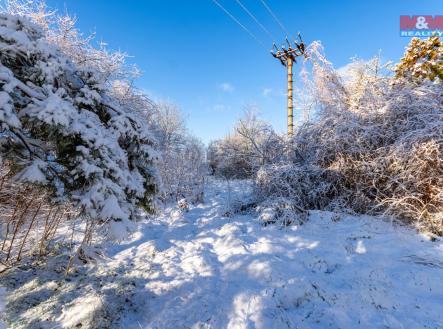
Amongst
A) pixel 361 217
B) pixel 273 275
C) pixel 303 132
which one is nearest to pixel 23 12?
pixel 303 132

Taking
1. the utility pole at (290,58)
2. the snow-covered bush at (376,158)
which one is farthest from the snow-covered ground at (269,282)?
the utility pole at (290,58)

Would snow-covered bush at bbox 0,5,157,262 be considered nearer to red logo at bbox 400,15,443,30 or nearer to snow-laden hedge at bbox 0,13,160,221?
snow-laden hedge at bbox 0,13,160,221

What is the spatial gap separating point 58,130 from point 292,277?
12.6 feet

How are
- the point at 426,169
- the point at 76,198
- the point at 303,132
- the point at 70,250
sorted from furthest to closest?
the point at 303,132 < the point at 70,250 < the point at 426,169 < the point at 76,198

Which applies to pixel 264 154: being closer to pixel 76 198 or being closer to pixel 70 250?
pixel 70 250

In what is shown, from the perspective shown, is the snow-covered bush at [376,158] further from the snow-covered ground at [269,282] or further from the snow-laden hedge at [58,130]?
the snow-laden hedge at [58,130]

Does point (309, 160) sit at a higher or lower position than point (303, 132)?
lower

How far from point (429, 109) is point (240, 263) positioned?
223 inches

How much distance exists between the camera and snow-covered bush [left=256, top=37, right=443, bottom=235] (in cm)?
532

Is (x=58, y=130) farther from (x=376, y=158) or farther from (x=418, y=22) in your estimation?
(x=418, y=22)

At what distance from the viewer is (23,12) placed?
854cm

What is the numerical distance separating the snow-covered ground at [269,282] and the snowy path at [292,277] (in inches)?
0.6

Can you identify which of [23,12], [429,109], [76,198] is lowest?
[76,198]

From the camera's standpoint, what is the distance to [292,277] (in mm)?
4121
